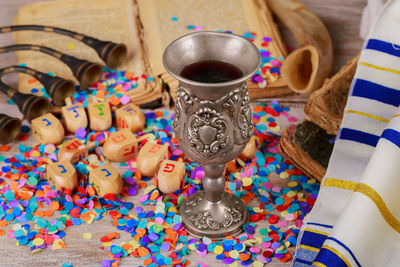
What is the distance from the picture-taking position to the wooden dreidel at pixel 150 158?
1049 mm

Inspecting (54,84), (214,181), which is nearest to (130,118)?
(54,84)

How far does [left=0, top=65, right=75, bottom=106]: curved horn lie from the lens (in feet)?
4.02

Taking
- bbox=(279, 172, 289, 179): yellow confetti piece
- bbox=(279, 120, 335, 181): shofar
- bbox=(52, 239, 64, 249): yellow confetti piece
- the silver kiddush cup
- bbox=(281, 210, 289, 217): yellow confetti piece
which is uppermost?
the silver kiddush cup

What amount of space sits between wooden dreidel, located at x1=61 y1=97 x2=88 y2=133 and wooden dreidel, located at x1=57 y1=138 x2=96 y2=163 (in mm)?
51

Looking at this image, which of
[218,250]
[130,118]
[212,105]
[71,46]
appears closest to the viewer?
[212,105]

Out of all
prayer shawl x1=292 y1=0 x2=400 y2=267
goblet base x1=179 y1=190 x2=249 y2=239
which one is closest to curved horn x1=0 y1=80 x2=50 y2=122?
goblet base x1=179 y1=190 x2=249 y2=239

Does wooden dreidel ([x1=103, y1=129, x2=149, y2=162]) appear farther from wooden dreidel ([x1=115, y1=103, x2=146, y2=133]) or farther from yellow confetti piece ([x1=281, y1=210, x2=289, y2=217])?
yellow confetti piece ([x1=281, y1=210, x2=289, y2=217])

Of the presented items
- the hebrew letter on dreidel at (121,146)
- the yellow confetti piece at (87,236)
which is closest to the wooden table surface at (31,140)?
the yellow confetti piece at (87,236)

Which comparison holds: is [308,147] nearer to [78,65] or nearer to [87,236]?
[87,236]

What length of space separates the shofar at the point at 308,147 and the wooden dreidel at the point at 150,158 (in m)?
0.24

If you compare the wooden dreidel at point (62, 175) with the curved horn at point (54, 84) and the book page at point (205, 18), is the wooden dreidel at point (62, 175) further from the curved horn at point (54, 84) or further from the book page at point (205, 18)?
the book page at point (205, 18)

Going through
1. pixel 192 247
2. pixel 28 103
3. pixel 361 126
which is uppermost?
pixel 361 126

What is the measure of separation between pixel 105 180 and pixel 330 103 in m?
0.43

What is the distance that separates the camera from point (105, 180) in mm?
1000
